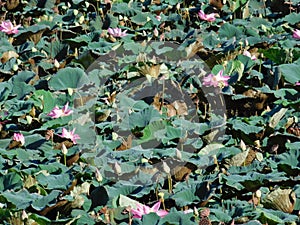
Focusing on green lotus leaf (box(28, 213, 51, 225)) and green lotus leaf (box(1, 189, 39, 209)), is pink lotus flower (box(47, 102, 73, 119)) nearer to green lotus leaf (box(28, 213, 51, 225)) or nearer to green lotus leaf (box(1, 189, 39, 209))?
green lotus leaf (box(1, 189, 39, 209))

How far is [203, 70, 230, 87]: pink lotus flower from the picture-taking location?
3.27 meters

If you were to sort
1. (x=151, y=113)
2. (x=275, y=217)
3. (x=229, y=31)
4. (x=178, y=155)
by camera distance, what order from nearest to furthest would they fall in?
(x=275, y=217) < (x=178, y=155) < (x=151, y=113) < (x=229, y=31)

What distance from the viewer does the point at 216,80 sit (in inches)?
129

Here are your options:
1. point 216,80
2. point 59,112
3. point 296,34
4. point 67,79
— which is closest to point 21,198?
point 59,112

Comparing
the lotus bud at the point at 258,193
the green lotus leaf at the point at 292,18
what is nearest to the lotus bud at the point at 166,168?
the lotus bud at the point at 258,193

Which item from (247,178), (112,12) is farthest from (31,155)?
(112,12)

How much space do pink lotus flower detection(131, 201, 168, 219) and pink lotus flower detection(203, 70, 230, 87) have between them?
0.95m

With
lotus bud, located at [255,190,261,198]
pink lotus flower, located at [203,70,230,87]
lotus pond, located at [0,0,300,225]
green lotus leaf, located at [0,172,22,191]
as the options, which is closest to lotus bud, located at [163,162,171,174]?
lotus pond, located at [0,0,300,225]

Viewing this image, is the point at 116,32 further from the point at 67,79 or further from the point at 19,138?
the point at 19,138

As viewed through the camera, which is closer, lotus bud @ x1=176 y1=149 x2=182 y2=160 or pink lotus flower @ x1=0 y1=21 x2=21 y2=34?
lotus bud @ x1=176 y1=149 x2=182 y2=160

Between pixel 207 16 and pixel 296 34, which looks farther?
pixel 207 16

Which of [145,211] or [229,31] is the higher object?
[145,211]

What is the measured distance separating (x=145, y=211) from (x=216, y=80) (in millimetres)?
1020

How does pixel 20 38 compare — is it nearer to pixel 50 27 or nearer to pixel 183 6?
pixel 50 27
